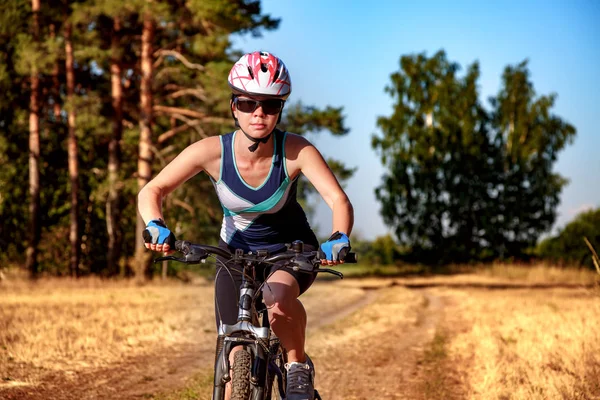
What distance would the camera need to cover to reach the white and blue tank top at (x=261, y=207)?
4.45 metres

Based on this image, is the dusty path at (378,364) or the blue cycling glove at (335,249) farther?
the dusty path at (378,364)

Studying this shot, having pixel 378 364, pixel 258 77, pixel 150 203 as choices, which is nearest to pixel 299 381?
pixel 150 203

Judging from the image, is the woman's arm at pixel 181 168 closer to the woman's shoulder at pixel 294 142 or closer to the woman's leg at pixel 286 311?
the woman's shoulder at pixel 294 142

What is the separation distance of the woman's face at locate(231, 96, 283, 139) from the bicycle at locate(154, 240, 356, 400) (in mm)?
779

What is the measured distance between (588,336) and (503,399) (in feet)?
9.95

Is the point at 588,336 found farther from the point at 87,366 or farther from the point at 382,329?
the point at 87,366

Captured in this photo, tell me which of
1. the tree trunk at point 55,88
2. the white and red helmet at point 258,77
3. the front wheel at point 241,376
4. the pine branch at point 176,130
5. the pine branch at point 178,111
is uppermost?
the tree trunk at point 55,88

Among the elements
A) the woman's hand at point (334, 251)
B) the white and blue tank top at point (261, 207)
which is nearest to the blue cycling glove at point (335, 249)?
the woman's hand at point (334, 251)

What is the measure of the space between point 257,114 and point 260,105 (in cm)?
6

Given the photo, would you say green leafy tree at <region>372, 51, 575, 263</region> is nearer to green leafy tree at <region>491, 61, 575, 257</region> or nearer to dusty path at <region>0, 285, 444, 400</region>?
green leafy tree at <region>491, 61, 575, 257</region>

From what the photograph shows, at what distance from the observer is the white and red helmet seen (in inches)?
169

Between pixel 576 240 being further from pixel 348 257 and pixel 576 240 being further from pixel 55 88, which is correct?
pixel 348 257

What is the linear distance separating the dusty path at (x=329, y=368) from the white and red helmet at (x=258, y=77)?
3768 mm

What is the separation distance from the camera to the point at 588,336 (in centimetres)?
923
